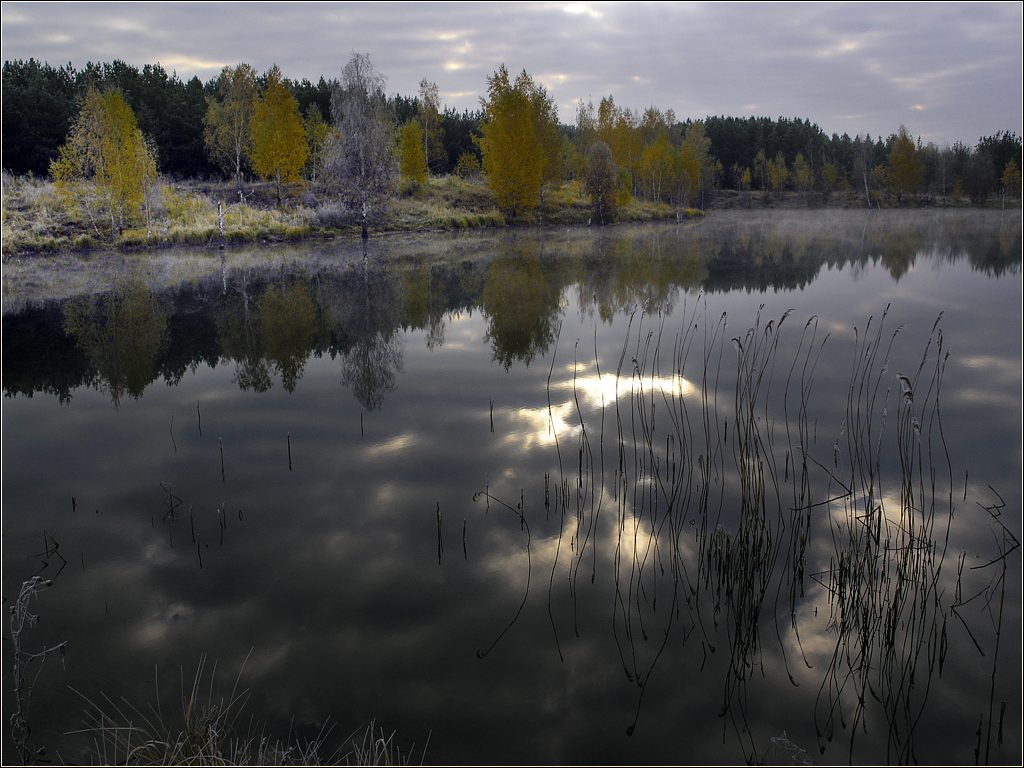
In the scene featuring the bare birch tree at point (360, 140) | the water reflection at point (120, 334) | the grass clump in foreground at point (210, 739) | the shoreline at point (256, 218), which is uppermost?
the bare birch tree at point (360, 140)

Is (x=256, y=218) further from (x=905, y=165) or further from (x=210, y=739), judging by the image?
(x=905, y=165)

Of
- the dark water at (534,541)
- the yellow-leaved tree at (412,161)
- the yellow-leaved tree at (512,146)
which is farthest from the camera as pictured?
the yellow-leaved tree at (412,161)

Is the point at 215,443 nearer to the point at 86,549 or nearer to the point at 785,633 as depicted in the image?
the point at 86,549

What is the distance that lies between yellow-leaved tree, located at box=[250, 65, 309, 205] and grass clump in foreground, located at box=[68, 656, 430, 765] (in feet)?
155

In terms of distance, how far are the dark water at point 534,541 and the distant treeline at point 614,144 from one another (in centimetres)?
3301

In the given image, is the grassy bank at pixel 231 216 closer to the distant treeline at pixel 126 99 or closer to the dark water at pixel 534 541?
the distant treeline at pixel 126 99

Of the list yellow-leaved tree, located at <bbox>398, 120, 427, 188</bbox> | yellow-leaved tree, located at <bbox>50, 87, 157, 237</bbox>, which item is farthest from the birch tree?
yellow-leaved tree, located at <bbox>50, 87, 157, 237</bbox>

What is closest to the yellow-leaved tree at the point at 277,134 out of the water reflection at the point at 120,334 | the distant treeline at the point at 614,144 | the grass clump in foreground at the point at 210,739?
the distant treeline at the point at 614,144

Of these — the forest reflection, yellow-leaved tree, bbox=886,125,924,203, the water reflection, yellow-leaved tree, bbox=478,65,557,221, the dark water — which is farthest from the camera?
yellow-leaved tree, bbox=886,125,924,203

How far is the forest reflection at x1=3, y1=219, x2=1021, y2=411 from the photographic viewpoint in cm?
1369

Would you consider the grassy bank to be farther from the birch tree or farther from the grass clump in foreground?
the grass clump in foreground

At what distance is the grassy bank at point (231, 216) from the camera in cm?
3547

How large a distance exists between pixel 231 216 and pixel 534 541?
4038 cm

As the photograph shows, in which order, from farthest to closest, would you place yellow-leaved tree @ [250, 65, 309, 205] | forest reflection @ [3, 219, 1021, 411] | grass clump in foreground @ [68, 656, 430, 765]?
1. yellow-leaved tree @ [250, 65, 309, 205]
2. forest reflection @ [3, 219, 1021, 411]
3. grass clump in foreground @ [68, 656, 430, 765]
